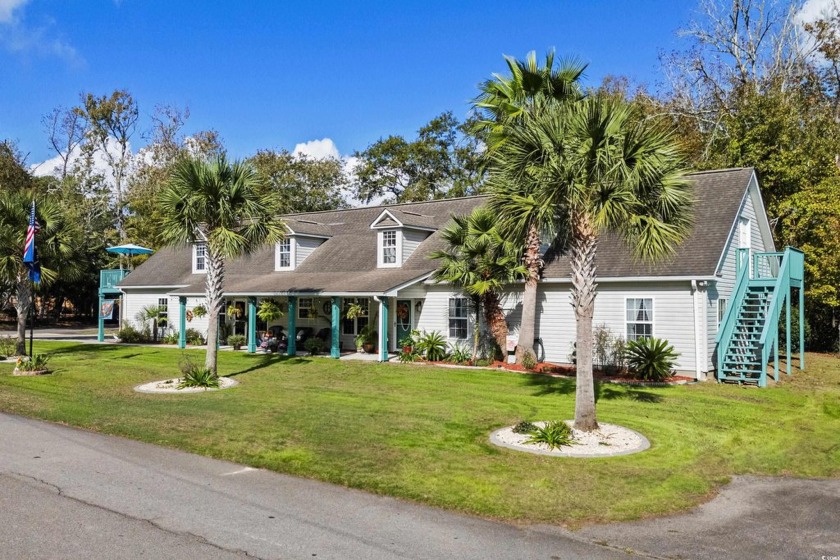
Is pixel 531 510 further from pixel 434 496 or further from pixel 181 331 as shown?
pixel 181 331

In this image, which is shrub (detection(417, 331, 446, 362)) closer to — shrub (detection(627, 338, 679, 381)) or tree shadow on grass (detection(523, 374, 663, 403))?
tree shadow on grass (detection(523, 374, 663, 403))

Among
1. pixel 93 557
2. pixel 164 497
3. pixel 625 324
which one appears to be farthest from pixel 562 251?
pixel 93 557

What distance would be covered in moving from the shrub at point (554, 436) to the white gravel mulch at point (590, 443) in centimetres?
6

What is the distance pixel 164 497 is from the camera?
7367 millimetres

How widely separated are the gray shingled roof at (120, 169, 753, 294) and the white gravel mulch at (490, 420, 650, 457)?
24.4ft

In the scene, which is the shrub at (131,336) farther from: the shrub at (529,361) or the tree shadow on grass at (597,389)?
the tree shadow on grass at (597,389)

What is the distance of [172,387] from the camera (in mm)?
16172

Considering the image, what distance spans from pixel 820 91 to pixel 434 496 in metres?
34.8

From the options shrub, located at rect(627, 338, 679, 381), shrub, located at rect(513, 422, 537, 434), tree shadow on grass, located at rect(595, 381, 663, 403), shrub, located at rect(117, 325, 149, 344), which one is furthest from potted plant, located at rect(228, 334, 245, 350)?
shrub, located at rect(513, 422, 537, 434)

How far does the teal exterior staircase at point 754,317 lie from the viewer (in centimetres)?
1762

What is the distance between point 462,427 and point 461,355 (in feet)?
33.3

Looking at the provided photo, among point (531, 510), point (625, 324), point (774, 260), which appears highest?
point (774, 260)

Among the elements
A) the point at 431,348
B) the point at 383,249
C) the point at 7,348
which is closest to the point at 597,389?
the point at 431,348

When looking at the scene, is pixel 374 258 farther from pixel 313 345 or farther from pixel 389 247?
pixel 313 345
